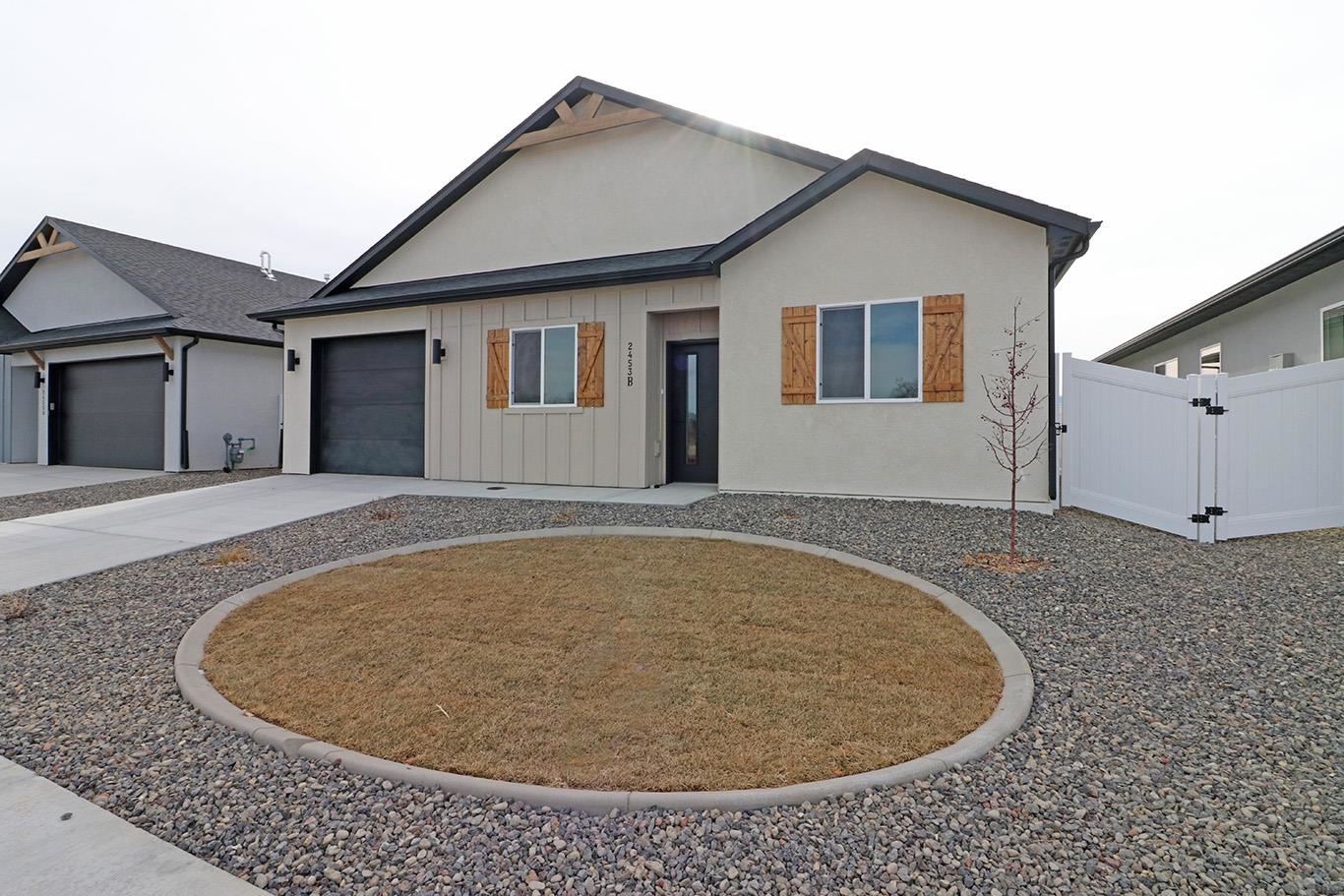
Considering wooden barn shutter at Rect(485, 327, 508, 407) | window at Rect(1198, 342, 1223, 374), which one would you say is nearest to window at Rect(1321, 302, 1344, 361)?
window at Rect(1198, 342, 1223, 374)

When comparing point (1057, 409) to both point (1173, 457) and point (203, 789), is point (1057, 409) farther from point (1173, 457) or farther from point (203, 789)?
point (203, 789)

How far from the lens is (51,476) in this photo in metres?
13.4

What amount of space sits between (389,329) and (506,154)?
3.82 metres

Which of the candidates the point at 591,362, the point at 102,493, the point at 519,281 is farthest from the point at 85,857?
the point at 102,493

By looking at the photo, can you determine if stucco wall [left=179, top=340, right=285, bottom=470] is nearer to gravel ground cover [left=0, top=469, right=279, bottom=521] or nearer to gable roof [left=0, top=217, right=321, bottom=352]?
gable roof [left=0, top=217, right=321, bottom=352]

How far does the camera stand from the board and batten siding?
9.47m

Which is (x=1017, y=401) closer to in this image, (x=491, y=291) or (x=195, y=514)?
(x=491, y=291)

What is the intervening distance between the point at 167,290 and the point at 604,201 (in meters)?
11.7

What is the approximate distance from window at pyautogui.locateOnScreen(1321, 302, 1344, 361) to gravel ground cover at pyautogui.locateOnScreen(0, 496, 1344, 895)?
7.65 m

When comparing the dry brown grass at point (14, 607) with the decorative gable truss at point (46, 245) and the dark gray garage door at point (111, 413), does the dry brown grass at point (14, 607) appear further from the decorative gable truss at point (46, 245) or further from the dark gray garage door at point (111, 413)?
the decorative gable truss at point (46, 245)

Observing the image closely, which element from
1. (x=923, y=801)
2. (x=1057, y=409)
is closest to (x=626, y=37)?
(x=1057, y=409)

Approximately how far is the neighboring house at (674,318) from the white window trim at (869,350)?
3 cm

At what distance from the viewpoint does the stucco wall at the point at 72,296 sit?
1551cm

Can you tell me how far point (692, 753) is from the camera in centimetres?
246
